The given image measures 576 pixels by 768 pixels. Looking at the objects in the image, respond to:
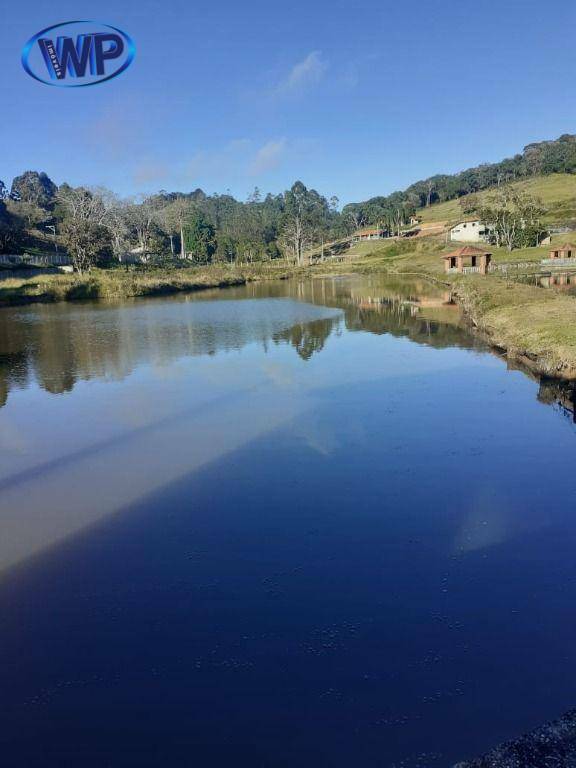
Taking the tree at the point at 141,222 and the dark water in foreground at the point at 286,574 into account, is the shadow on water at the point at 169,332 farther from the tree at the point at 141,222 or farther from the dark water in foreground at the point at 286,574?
the tree at the point at 141,222

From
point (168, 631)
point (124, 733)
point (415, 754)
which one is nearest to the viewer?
point (415, 754)

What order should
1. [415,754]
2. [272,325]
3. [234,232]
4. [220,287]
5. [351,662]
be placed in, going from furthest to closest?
[234,232] < [220,287] < [272,325] < [351,662] < [415,754]

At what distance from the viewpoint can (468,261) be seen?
60188mm

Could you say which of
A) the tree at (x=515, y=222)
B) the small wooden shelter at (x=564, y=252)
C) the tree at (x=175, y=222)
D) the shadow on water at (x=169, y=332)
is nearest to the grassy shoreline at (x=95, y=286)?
the shadow on water at (x=169, y=332)

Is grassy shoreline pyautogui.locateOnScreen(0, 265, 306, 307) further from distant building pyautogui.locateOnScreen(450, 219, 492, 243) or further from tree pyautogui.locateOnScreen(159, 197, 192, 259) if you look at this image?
distant building pyautogui.locateOnScreen(450, 219, 492, 243)

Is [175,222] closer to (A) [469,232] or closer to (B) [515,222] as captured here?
(A) [469,232]

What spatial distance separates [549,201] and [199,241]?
62779 millimetres

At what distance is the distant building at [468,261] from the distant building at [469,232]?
95.4ft

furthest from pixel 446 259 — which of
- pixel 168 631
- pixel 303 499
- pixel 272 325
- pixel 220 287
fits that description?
pixel 168 631

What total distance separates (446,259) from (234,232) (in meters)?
60.6

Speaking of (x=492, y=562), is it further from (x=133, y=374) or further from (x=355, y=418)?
(x=133, y=374)

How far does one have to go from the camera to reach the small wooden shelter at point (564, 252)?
60.9 m

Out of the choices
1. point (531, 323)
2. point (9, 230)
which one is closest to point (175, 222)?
point (9, 230)

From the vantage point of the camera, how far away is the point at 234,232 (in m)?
112
